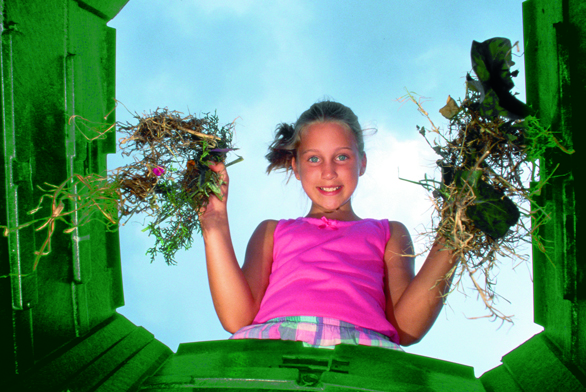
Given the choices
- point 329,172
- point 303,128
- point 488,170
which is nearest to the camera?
point 488,170

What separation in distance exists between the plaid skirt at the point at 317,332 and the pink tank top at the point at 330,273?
0.02m

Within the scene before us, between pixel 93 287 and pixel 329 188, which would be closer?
pixel 93 287

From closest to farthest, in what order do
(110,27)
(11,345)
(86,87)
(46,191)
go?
(11,345) → (46,191) → (86,87) → (110,27)

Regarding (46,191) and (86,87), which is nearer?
(46,191)

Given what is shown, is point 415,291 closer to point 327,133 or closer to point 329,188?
point 329,188

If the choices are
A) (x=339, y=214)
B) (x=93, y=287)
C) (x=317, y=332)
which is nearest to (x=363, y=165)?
(x=339, y=214)

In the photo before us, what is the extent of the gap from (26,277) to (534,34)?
167cm

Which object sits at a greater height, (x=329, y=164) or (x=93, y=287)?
(x=329, y=164)

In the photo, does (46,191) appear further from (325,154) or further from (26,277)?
(325,154)

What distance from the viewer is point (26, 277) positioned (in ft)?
3.66

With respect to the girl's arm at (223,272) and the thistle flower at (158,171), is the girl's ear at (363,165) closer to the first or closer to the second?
the girl's arm at (223,272)

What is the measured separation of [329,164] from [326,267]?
1.36 ft

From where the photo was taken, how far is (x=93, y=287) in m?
1.35

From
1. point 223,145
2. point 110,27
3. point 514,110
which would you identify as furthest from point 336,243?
point 110,27
